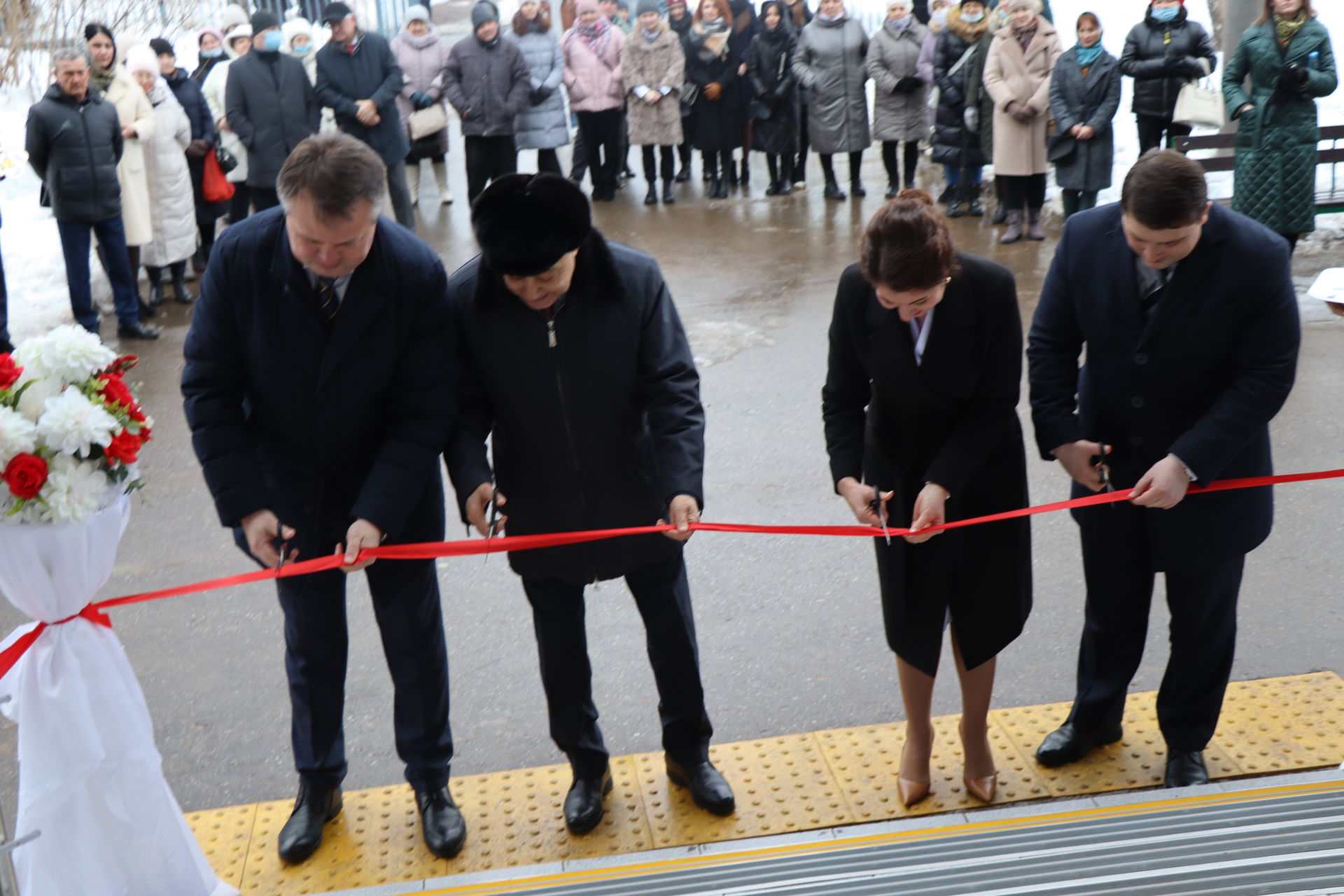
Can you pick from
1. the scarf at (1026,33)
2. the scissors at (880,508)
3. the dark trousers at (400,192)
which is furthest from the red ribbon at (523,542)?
the dark trousers at (400,192)

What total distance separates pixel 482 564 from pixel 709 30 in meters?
8.62

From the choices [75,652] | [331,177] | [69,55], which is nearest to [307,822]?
[75,652]

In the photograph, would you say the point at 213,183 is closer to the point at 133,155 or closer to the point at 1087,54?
the point at 133,155

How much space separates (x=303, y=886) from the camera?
12.2ft

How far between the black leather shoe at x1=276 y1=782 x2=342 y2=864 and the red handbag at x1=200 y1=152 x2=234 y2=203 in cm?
772

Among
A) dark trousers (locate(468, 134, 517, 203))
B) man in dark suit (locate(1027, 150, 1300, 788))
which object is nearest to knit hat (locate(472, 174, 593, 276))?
man in dark suit (locate(1027, 150, 1300, 788))

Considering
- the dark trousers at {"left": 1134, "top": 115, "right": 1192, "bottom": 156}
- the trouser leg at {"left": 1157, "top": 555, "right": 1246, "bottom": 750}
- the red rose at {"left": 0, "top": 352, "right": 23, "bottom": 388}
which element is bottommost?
the trouser leg at {"left": 1157, "top": 555, "right": 1246, "bottom": 750}

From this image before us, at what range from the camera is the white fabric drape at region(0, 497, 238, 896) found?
331cm

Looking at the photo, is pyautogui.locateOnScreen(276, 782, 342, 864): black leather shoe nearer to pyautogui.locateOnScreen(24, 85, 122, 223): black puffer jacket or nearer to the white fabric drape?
the white fabric drape

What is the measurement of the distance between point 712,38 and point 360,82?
3690mm

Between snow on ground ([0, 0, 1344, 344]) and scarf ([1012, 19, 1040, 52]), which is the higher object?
scarf ([1012, 19, 1040, 52])

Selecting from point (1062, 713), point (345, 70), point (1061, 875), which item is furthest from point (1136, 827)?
point (345, 70)

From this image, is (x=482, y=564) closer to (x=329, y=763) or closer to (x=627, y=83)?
(x=329, y=763)

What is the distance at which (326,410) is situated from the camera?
3.59 m
